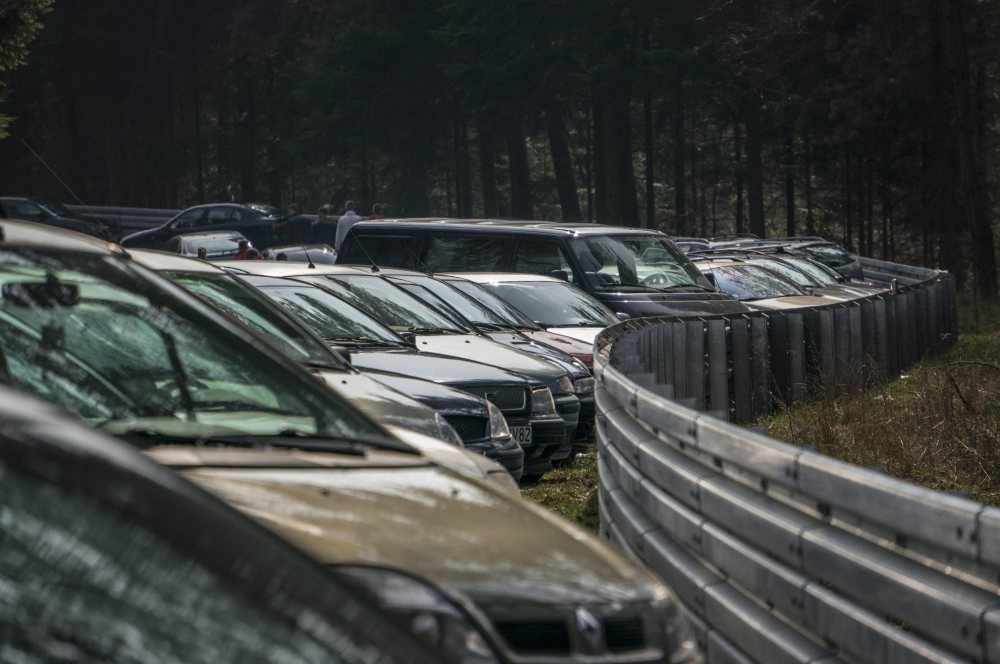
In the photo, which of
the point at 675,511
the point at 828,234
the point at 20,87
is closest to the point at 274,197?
the point at 20,87

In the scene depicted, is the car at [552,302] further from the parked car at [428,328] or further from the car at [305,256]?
the car at [305,256]

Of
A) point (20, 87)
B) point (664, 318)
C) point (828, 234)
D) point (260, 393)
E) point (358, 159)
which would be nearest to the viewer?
point (260, 393)

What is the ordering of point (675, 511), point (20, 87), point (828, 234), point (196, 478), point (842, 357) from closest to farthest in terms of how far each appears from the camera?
point (196, 478) < point (675, 511) < point (842, 357) < point (828, 234) < point (20, 87)

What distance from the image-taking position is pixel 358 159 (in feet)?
230

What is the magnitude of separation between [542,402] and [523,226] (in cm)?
874

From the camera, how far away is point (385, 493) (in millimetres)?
3613

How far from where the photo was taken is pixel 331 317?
37.9 ft

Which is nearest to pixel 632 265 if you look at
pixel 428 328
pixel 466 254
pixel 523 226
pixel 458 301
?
pixel 523 226

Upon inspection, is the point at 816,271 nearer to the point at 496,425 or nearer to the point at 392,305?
the point at 392,305

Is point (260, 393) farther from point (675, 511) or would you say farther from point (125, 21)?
point (125, 21)

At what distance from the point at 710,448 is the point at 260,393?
1.82m

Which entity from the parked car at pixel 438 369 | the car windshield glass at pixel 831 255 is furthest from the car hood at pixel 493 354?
the car windshield glass at pixel 831 255

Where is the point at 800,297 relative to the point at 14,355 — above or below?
below

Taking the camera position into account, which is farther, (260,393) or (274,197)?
(274,197)
